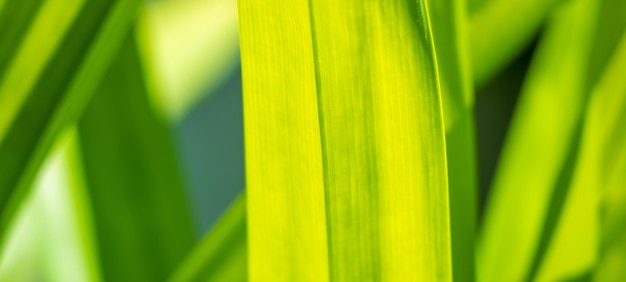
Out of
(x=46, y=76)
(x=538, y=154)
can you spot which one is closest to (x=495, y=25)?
(x=538, y=154)

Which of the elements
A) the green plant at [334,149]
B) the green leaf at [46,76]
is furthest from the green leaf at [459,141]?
the green leaf at [46,76]

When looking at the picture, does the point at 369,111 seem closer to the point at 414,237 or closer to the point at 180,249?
the point at 414,237

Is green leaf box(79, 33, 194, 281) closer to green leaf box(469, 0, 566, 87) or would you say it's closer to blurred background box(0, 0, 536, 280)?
blurred background box(0, 0, 536, 280)

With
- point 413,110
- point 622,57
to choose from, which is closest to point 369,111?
point 413,110

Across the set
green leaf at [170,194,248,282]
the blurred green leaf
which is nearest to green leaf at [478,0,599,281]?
green leaf at [170,194,248,282]

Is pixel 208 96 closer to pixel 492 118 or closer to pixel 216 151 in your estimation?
pixel 216 151

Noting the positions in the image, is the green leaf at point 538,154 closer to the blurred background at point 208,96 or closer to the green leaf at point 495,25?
the green leaf at point 495,25

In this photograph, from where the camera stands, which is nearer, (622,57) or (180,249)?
(622,57)

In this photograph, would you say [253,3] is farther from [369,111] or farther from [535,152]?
[535,152]

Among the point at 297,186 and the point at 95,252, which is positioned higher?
the point at 297,186
